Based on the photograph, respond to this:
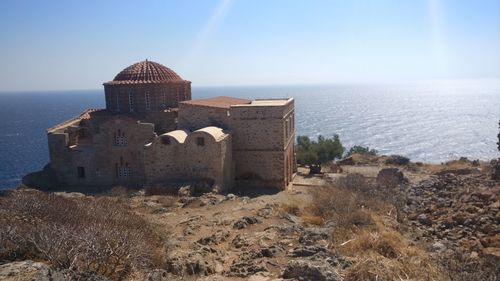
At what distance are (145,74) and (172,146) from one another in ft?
22.5

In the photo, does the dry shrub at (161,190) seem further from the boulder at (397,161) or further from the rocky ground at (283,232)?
the boulder at (397,161)

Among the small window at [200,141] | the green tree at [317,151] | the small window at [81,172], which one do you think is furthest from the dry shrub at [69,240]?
the green tree at [317,151]

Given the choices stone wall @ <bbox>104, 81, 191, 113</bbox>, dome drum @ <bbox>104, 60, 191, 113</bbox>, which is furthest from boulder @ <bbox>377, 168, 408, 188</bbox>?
stone wall @ <bbox>104, 81, 191, 113</bbox>

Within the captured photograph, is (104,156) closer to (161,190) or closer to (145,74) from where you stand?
(161,190)

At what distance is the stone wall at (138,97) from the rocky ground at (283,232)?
22.7 feet

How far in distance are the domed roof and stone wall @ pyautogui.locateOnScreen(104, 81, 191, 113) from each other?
31 cm

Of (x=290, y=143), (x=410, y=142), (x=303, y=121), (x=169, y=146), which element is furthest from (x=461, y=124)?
(x=169, y=146)

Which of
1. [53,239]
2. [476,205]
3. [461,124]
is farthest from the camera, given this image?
[461,124]

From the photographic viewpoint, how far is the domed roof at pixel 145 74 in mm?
25359

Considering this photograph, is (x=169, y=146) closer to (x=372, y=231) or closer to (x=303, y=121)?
(x=372, y=231)

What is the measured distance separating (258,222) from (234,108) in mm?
9519

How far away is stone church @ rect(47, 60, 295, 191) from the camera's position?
2125 centimetres

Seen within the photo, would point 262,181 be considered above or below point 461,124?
above

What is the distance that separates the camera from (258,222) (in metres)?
14.9
